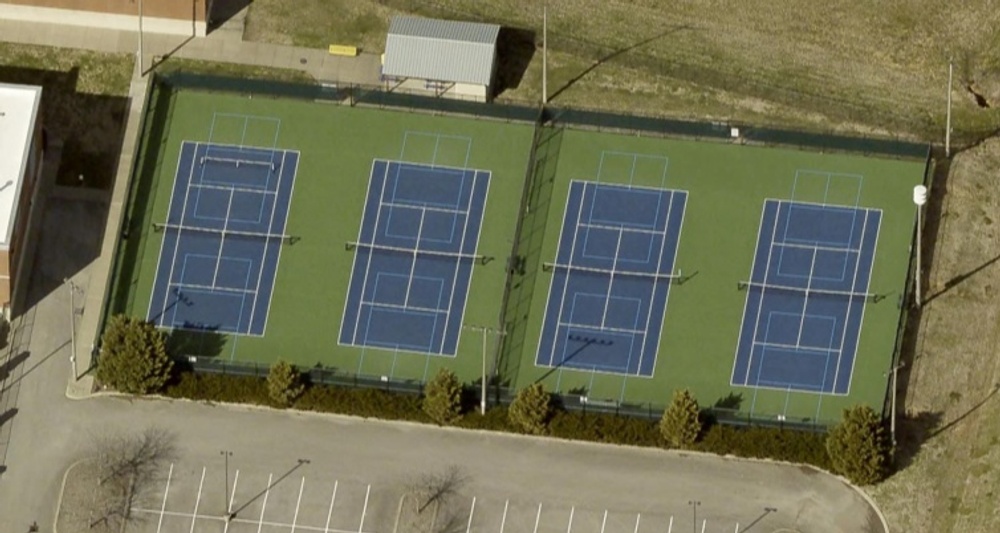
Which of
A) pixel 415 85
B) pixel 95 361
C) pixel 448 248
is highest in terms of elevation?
pixel 415 85

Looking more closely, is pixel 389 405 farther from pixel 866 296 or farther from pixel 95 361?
pixel 866 296

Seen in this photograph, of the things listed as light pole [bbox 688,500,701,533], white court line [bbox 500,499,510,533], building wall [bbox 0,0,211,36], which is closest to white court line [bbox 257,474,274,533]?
white court line [bbox 500,499,510,533]

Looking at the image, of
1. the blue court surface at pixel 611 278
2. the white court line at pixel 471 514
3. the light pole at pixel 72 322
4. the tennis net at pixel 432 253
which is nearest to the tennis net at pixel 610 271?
the blue court surface at pixel 611 278

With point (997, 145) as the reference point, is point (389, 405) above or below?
below

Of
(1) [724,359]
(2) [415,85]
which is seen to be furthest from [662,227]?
(2) [415,85]

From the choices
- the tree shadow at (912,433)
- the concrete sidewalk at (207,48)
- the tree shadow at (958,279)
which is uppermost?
the concrete sidewalk at (207,48)

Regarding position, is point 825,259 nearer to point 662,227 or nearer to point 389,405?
point 662,227

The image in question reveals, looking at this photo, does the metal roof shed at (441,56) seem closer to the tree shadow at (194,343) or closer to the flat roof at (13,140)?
the tree shadow at (194,343)
